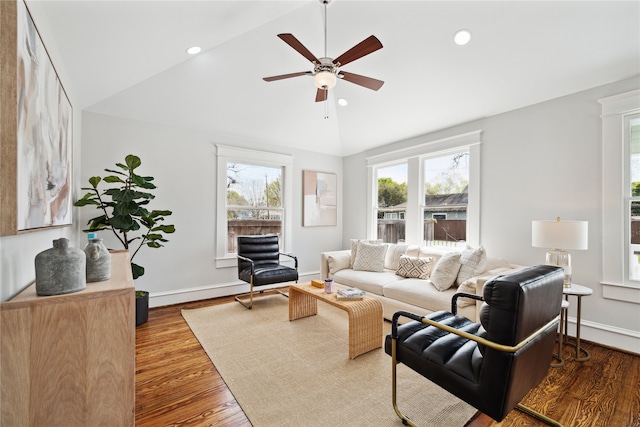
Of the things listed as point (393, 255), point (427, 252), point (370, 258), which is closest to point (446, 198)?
point (427, 252)

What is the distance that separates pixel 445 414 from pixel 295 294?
6.47ft

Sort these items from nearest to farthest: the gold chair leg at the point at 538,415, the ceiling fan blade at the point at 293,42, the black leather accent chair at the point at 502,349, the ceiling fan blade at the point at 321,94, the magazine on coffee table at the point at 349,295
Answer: the black leather accent chair at the point at 502,349
the gold chair leg at the point at 538,415
the ceiling fan blade at the point at 293,42
the magazine on coffee table at the point at 349,295
the ceiling fan blade at the point at 321,94

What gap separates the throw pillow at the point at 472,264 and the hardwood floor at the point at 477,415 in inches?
39.7

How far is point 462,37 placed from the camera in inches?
111

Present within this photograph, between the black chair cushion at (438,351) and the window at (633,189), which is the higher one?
the window at (633,189)

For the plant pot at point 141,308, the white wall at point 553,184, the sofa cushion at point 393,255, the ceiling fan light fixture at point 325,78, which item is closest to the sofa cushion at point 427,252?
the sofa cushion at point 393,255

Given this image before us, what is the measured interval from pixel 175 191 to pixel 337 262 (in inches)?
101

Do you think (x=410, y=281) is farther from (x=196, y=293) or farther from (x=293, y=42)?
(x=196, y=293)

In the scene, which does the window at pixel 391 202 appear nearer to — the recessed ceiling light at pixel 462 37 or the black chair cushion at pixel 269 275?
the black chair cushion at pixel 269 275

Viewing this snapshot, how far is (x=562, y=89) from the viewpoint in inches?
117

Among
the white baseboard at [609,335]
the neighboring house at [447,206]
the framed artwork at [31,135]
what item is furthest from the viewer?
the neighboring house at [447,206]

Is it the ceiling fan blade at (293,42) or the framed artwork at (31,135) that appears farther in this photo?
the ceiling fan blade at (293,42)

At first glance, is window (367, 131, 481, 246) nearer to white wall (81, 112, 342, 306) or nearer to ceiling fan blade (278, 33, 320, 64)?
white wall (81, 112, 342, 306)

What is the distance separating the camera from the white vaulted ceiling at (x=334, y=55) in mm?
2180
